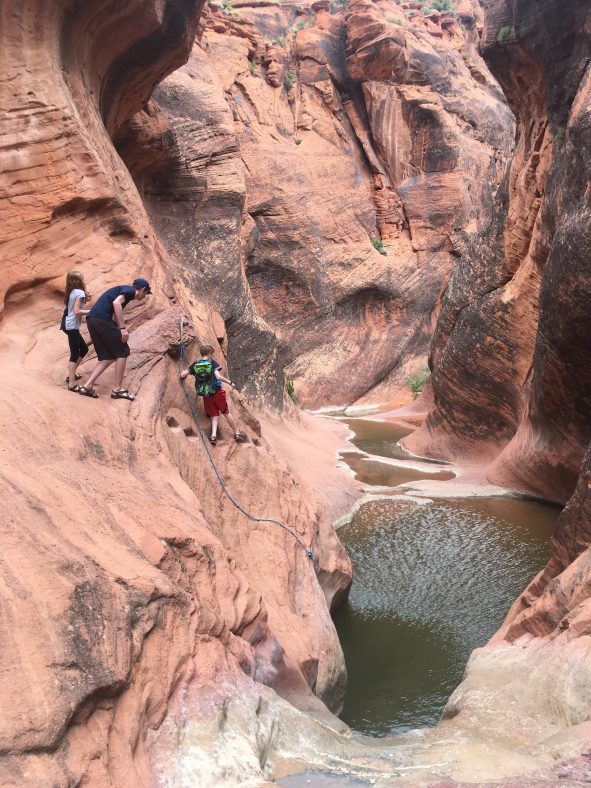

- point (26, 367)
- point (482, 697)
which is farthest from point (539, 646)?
point (26, 367)

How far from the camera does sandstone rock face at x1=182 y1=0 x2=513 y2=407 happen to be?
2747cm

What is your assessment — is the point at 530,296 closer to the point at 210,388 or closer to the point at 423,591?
the point at 423,591

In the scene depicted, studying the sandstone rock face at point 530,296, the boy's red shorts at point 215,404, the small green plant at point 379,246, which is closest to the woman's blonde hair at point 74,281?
the boy's red shorts at point 215,404

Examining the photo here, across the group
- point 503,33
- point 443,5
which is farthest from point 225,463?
point 443,5

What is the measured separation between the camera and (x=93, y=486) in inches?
205

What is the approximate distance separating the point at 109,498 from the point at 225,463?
3095 millimetres

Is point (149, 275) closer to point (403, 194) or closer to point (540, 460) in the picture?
point (540, 460)

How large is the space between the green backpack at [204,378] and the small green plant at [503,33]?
9531 mm

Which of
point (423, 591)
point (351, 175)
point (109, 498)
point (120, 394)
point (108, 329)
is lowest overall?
point (423, 591)

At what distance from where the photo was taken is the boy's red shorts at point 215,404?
327 inches

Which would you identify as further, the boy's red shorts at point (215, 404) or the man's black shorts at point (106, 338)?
the boy's red shorts at point (215, 404)

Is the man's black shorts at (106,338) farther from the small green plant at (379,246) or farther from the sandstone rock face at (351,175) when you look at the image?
the small green plant at (379,246)

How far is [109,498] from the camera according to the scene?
5215mm

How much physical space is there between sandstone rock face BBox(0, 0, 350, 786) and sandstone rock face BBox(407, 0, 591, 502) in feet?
15.9
